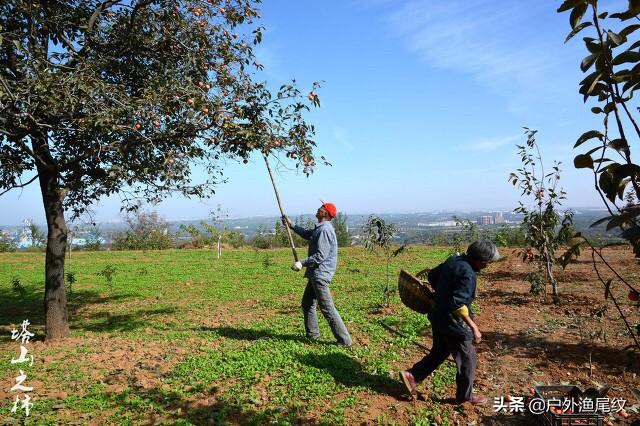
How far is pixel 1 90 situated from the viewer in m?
4.42

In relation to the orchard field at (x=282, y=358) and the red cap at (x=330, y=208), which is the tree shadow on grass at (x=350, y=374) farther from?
the red cap at (x=330, y=208)

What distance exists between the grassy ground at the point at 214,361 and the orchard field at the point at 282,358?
0.02 meters

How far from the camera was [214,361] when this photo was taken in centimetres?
565

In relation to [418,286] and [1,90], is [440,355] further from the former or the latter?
[1,90]

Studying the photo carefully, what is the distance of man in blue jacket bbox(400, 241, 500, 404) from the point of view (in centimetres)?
401

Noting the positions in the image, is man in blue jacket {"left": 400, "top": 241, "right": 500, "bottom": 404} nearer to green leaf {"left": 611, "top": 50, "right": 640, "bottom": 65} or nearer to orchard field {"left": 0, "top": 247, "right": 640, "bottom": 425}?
orchard field {"left": 0, "top": 247, "right": 640, "bottom": 425}

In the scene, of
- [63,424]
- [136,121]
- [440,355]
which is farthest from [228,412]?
[136,121]

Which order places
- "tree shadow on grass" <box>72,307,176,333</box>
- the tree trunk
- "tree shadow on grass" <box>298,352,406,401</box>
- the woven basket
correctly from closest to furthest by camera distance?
the woven basket → "tree shadow on grass" <box>298,352,406,401</box> → the tree trunk → "tree shadow on grass" <box>72,307,176,333</box>

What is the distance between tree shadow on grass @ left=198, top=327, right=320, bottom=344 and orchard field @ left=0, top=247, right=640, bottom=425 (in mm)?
39

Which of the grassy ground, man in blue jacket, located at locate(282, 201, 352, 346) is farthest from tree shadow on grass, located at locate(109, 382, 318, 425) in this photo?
man in blue jacket, located at locate(282, 201, 352, 346)

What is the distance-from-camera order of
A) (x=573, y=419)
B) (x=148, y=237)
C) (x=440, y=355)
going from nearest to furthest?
(x=573, y=419) < (x=440, y=355) < (x=148, y=237)

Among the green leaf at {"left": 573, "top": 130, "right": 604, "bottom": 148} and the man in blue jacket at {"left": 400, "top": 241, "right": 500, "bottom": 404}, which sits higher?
the green leaf at {"left": 573, "top": 130, "right": 604, "bottom": 148}

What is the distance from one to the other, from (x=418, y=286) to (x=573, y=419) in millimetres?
1742

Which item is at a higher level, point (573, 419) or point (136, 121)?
point (136, 121)
